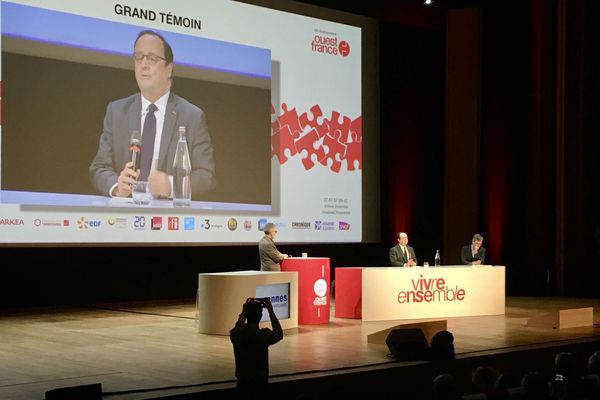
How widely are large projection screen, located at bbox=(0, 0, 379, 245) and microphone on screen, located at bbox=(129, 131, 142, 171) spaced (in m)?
0.06

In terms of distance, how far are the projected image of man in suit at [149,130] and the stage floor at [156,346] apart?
1.47 metres

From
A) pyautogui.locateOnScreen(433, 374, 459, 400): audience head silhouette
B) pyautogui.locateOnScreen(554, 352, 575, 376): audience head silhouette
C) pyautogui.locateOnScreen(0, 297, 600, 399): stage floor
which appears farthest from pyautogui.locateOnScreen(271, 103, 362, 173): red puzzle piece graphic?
pyautogui.locateOnScreen(433, 374, 459, 400): audience head silhouette

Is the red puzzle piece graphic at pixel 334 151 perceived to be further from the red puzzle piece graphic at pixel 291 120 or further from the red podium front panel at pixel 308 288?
the red podium front panel at pixel 308 288

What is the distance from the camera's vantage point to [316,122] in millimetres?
11445

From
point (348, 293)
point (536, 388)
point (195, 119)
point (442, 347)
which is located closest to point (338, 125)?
point (195, 119)

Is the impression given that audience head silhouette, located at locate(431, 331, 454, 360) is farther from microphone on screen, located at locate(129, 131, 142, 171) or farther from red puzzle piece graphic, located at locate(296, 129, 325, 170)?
red puzzle piece graphic, located at locate(296, 129, 325, 170)

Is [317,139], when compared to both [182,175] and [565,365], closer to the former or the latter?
[182,175]

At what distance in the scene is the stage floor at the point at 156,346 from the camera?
18.5 feet

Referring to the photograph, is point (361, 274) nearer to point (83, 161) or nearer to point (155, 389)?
point (83, 161)

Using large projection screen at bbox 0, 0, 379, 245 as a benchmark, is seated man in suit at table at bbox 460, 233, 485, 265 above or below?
below

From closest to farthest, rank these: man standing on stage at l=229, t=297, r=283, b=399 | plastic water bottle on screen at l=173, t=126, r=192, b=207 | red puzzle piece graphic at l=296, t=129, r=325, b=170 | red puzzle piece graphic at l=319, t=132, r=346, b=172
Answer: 1. man standing on stage at l=229, t=297, r=283, b=399
2. plastic water bottle on screen at l=173, t=126, r=192, b=207
3. red puzzle piece graphic at l=296, t=129, r=325, b=170
4. red puzzle piece graphic at l=319, t=132, r=346, b=172

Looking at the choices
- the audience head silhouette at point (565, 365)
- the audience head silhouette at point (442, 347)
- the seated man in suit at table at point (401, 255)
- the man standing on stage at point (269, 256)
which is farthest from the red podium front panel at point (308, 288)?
the audience head silhouette at point (565, 365)

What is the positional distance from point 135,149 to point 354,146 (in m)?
3.37

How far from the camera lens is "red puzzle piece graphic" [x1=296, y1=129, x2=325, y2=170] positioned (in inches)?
445
